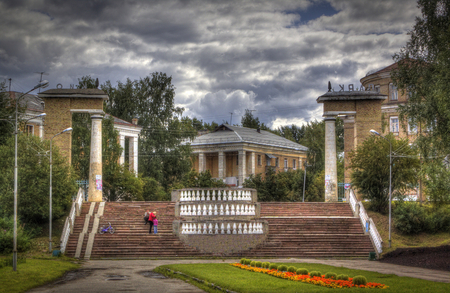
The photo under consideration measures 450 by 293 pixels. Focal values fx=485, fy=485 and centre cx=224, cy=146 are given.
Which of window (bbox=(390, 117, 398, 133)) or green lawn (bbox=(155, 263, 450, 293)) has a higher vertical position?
window (bbox=(390, 117, 398, 133))

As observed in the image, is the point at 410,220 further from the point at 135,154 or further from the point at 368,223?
the point at 135,154

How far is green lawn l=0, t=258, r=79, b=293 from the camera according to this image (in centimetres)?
1625

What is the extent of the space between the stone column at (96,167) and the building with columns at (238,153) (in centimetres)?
3477

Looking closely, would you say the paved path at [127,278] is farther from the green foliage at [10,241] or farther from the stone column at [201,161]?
the stone column at [201,161]

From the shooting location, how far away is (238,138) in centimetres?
7425

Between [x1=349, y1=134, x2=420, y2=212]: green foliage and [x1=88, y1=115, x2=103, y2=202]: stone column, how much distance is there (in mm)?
20607

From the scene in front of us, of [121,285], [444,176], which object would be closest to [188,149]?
[444,176]

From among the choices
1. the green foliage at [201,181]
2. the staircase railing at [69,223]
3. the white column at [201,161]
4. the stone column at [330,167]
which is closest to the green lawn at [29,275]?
the staircase railing at [69,223]

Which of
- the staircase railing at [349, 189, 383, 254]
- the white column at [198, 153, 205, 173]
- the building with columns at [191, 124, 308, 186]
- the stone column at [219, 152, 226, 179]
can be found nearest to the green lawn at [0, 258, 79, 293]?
the staircase railing at [349, 189, 383, 254]

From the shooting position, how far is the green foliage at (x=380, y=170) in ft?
120

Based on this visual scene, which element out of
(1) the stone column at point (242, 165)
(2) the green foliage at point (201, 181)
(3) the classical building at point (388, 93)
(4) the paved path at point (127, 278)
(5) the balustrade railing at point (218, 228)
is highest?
(3) the classical building at point (388, 93)

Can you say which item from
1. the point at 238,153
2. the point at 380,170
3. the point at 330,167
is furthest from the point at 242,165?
the point at 380,170

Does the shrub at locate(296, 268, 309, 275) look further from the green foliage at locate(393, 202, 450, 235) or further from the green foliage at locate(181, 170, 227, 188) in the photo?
the green foliage at locate(181, 170, 227, 188)

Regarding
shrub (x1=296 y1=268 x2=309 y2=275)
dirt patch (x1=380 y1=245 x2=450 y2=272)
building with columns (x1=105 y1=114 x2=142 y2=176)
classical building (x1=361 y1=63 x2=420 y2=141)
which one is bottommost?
dirt patch (x1=380 y1=245 x2=450 y2=272)
